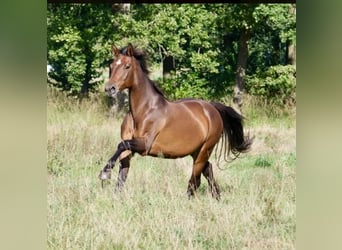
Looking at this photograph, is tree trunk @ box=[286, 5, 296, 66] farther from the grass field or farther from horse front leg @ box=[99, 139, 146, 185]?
horse front leg @ box=[99, 139, 146, 185]

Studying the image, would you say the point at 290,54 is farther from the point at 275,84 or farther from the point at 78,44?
the point at 78,44

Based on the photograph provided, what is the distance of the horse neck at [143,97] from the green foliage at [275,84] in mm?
316

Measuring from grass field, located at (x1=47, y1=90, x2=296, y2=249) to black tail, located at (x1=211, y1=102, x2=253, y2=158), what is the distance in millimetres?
28

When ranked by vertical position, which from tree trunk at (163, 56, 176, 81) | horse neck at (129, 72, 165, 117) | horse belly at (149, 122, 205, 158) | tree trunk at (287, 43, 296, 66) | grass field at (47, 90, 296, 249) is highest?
tree trunk at (287, 43, 296, 66)

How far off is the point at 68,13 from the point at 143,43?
0.87 ft

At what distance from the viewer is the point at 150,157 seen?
1.82 meters

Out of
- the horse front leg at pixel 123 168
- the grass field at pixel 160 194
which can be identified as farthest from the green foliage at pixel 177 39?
the horse front leg at pixel 123 168

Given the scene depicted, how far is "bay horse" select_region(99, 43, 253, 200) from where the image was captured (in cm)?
176

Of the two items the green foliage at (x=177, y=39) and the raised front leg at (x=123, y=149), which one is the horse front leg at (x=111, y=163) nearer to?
the raised front leg at (x=123, y=149)

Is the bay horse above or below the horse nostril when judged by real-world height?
below

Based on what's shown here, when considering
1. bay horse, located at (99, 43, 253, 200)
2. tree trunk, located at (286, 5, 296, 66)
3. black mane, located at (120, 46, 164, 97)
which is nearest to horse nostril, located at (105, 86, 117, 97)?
bay horse, located at (99, 43, 253, 200)

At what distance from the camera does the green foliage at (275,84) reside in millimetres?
1729
